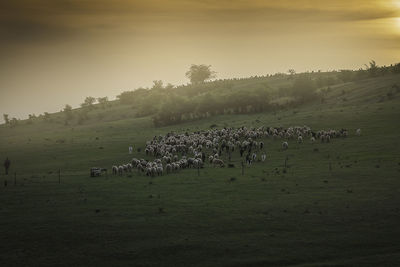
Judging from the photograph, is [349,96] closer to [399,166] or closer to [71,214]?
[399,166]

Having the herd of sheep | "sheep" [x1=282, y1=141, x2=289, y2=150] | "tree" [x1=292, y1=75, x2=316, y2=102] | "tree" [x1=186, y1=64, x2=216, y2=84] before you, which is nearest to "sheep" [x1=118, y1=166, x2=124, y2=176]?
the herd of sheep

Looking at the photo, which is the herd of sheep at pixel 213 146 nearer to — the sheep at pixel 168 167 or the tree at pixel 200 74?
the sheep at pixel 168 167

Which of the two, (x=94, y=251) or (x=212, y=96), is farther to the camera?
(x=212, y=96)

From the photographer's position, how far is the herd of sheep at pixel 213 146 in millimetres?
47125

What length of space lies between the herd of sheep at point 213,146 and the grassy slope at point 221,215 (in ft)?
11.7

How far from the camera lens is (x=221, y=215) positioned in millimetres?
27906

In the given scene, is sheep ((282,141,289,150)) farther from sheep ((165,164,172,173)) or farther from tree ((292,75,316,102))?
tree ((292,75,316,102))

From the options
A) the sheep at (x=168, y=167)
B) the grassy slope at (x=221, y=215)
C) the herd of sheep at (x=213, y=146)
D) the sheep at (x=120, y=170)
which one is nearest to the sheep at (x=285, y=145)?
the herd of sheep at (x=213, y=146)

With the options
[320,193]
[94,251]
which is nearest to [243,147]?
[320,193]

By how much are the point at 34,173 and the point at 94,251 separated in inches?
1129

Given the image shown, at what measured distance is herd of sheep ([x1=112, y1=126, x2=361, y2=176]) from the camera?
4712 cm

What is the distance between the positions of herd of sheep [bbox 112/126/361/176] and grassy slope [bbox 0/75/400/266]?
11.7ft

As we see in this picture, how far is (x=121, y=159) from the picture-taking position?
56.3m

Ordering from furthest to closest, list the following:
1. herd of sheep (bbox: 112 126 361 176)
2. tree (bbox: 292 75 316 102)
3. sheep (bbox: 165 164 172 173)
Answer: tree (bbox: 292 75 316 102) < herd of sheep (bbox: 112 126 361 176) < sheep (bbox: 165 164 172 173)
